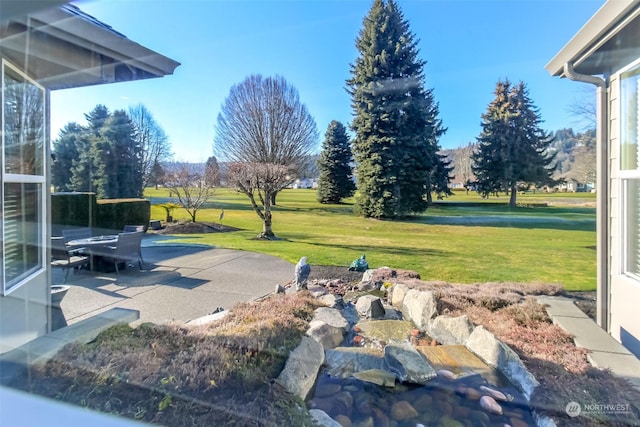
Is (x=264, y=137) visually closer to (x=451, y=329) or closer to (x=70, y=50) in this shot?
(x=70, y=50)

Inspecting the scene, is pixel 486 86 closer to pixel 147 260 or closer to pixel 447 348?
pixel 447 348

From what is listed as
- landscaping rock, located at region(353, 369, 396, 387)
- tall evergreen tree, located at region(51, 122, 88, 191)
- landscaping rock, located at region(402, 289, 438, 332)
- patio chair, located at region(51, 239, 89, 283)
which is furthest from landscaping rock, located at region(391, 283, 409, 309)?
tall evergreen tree, located at region(51, 122, 88, 191)

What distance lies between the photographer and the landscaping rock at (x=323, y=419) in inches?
65.7

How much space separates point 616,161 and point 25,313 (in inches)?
172

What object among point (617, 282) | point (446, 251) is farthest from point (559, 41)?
point (446, 251)

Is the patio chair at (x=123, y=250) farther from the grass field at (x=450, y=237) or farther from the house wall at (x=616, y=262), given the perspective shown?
the house wall at (x=616, y=262)

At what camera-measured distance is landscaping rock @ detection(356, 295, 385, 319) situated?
327cm

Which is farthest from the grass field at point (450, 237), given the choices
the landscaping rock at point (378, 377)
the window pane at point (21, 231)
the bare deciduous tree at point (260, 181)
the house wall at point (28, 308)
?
the window pane at point (21, 231)

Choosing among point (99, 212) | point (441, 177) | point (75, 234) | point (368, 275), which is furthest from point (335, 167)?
point (99, 212)

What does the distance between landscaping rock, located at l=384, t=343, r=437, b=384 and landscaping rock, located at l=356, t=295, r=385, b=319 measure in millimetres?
956

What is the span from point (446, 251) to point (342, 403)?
12.0 ft

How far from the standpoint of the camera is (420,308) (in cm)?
310

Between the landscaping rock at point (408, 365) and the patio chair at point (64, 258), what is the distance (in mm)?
3794

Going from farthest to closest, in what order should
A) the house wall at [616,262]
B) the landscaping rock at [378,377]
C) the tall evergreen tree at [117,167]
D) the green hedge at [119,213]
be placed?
the green hedge at [119,213]
the tall evergreen tree at [117,167]
the house wall at [616,262]
the landscaping rock at [378,377]
